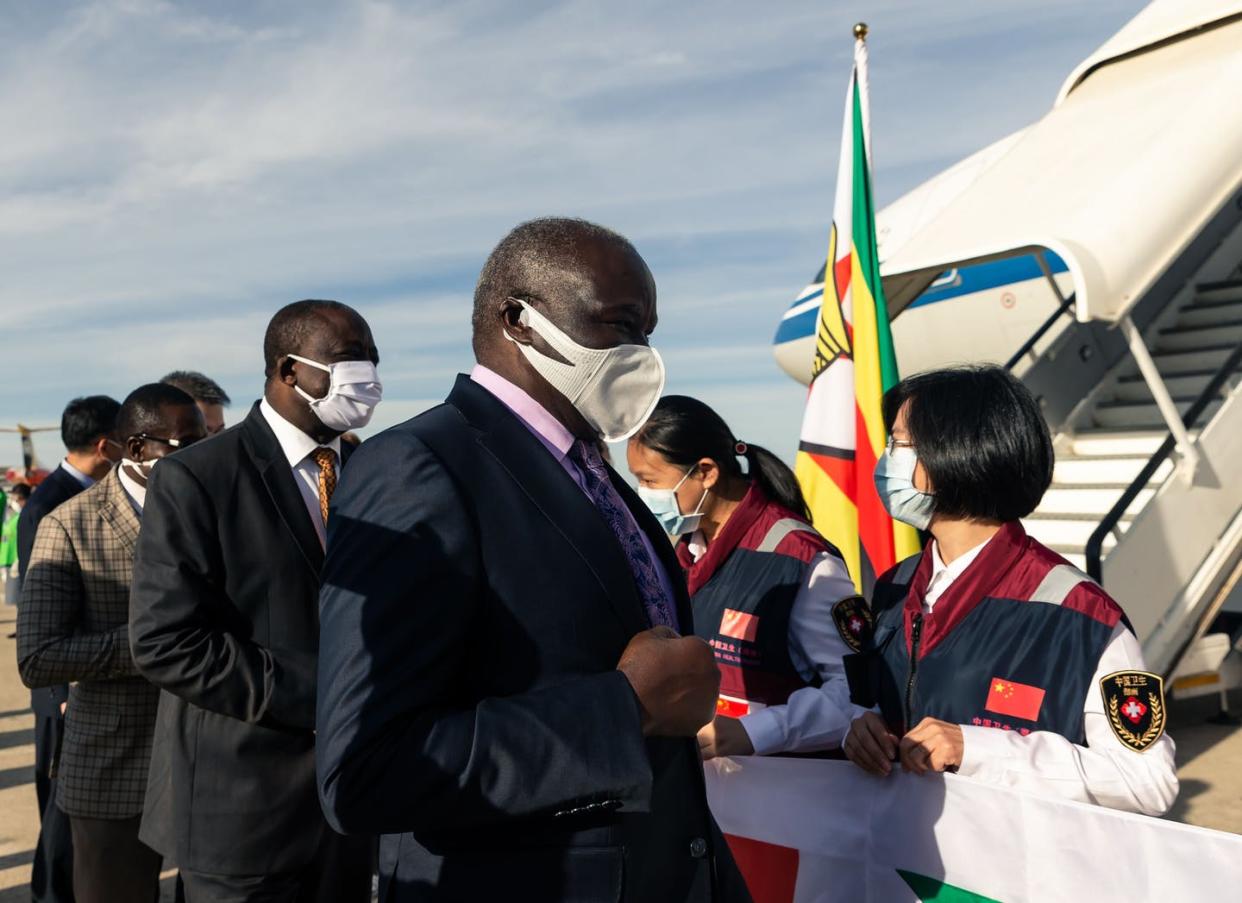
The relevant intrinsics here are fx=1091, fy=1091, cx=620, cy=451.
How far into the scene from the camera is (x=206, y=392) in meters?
5.93

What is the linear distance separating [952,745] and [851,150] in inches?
209

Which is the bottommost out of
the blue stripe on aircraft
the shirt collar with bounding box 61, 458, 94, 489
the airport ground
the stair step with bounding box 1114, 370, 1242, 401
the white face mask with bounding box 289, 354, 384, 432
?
the airport ground

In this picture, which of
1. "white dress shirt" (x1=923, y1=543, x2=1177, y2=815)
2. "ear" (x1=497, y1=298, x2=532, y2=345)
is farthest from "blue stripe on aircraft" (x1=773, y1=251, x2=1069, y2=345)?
"ear" (x1=497, y1=298, x2=532, y2=345)

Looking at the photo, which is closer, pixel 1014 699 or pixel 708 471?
pixel 1014 699

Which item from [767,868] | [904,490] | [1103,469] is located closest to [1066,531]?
[1103,469]

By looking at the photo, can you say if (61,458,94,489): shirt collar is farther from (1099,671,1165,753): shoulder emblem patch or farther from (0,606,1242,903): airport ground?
(1099,671,1165,753): shoulder emblem patch

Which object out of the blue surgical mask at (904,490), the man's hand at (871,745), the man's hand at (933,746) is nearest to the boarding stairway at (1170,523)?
the blue surgical mask at (904,490)

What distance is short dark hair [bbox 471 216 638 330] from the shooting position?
5.36 ft

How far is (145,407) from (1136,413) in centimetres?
766

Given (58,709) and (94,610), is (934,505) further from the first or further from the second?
(58,709)

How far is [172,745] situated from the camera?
9.20ft

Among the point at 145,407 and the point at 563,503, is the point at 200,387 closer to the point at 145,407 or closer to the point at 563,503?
the point at 145,407

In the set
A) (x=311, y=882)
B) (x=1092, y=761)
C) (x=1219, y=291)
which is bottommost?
(x=311, y=882)

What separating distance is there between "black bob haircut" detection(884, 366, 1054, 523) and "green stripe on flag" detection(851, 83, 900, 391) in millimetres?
3837
